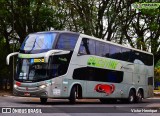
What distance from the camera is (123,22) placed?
3578cm

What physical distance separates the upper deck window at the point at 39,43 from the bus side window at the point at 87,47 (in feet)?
6.51

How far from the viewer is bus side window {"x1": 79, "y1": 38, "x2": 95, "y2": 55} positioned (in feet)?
71.5

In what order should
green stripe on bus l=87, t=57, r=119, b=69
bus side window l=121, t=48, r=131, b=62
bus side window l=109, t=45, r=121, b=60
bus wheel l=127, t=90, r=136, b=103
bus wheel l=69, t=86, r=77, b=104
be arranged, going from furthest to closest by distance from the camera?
1. bus wheel l=127, t=90, r=136, b=103
2. bus side window l=121, t=48, r=131, b=62
3. bus side window l=109, t=45, r=121, b=60
4. green stripe on bus l=87, t=57, r=119, b=69
5. bus wheel l=69, t=86, r=77, b=104

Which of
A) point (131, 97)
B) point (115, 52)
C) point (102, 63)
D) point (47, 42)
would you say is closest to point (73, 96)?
point (102, 63)

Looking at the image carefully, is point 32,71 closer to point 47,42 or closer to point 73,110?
point 47,42

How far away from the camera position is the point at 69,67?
21016 millimetres

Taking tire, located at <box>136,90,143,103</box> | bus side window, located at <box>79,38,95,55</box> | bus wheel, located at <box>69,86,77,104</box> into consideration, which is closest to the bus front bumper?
bus wheel, located at <box>69,86,77,104</box>

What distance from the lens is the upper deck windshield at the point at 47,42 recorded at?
20266mm

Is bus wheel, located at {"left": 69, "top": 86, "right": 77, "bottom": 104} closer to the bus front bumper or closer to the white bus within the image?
the white bus

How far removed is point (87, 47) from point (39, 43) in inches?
115

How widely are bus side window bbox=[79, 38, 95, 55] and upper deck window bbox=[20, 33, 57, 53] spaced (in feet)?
6.51

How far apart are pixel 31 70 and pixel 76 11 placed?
1572 cm

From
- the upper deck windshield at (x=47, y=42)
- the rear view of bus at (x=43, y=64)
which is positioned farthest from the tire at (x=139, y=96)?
the upper deck windshield at (x=47, y=42)

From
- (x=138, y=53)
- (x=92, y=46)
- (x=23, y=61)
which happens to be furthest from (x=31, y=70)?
(x=138, y=53)
